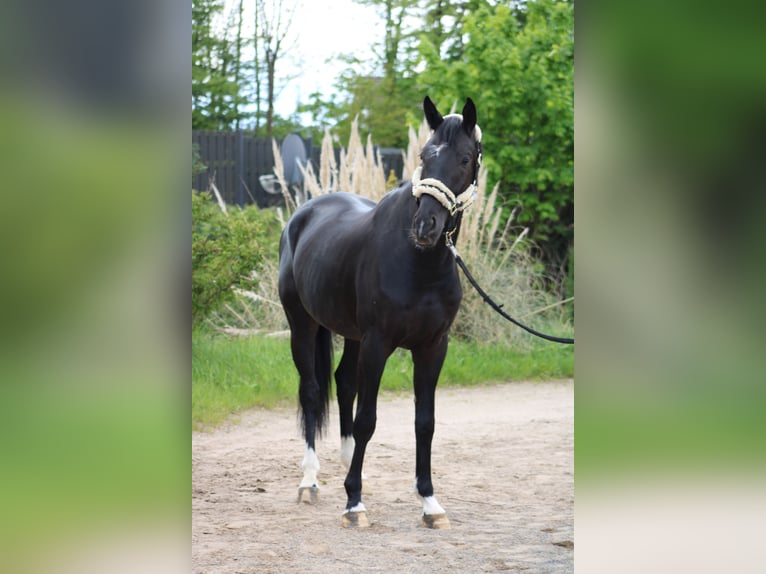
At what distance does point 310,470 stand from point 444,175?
176 centimetres

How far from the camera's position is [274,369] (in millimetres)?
7293

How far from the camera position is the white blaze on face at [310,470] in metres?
4.54

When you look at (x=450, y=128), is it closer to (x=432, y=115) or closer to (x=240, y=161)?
(x=432, y=115)

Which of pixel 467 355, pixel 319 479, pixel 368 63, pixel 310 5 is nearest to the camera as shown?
pixel 319 479

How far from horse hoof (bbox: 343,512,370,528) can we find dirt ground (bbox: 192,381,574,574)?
54 mm

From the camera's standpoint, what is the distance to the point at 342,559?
355cm

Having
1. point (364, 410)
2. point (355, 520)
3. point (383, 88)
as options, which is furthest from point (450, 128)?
point (383, 88)

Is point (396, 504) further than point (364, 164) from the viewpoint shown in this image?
No

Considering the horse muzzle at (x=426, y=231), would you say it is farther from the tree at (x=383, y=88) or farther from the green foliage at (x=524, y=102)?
the tree at (x=383, y=88)

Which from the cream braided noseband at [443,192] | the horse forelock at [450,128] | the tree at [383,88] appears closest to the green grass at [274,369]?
the cream braided noseband at [443,192]
